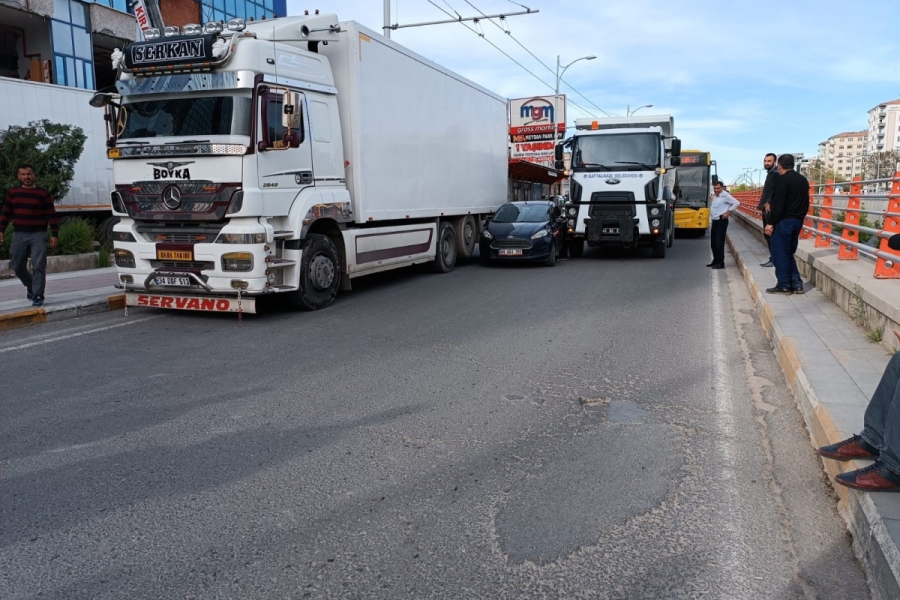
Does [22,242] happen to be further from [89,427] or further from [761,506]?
[761,506]

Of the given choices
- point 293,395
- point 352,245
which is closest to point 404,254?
point 352,245

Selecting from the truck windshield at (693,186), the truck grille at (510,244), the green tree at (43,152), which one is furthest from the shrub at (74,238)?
the truck windshield at (693,186)

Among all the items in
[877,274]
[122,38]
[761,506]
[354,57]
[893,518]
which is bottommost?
[761,506]

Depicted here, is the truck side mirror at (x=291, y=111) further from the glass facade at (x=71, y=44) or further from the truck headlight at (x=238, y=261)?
the glass facade at (x=71, y=44)

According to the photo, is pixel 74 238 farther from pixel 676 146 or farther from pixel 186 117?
pixel 676 146

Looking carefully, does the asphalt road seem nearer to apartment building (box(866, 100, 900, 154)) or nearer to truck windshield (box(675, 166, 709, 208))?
truck windshield (box(675, 166, 709, 208))

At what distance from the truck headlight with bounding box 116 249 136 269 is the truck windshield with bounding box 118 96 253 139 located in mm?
1457

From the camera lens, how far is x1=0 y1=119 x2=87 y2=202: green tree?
45.1ft

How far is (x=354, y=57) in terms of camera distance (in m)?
10.1

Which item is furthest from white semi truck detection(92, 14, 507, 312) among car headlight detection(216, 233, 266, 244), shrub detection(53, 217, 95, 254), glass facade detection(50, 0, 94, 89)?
glass facade detection(50, 0, 94, 89)

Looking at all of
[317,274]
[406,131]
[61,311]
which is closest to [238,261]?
[317,274]

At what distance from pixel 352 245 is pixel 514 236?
5.33 metres

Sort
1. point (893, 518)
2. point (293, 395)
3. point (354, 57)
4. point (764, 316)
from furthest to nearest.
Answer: point (354, 57) → point (764, 316) → point (293, 395) → point (893, 518)

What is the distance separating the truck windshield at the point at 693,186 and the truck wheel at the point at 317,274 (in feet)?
60.0
